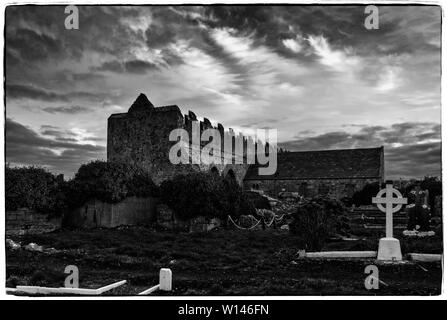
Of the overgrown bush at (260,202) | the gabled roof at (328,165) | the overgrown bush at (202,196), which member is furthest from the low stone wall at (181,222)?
the gabled roof at (328,165)

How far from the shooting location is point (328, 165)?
33.8 meters

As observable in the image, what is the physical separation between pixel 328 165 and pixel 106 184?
21.4 meters

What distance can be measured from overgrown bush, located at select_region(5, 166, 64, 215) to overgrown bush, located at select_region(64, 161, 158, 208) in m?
0.73

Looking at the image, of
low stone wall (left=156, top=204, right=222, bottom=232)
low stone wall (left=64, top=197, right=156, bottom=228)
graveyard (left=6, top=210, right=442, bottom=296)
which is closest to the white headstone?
graveyard (left=6, top=210, right=442, bottom=296)

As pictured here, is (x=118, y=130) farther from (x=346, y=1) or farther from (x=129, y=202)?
(x=346, y=1)

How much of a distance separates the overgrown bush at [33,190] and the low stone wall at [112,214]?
1121 millimetres

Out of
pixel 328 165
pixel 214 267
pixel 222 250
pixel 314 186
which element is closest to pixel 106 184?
pixel 222 250

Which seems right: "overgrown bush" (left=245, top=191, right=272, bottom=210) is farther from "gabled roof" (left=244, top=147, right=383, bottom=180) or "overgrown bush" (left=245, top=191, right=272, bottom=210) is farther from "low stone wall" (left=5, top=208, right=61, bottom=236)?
"low stone wall" (left=5, top=208, right=61, bottom=236)

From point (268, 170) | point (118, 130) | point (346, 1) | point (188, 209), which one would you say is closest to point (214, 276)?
point (346, 1)

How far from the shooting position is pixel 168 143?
79.1 ft

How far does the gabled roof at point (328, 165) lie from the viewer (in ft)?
105

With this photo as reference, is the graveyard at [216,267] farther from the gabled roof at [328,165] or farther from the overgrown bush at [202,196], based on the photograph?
the gabled roof at [328,165]

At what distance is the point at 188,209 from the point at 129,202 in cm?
261

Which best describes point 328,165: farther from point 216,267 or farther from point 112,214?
point 216,267
